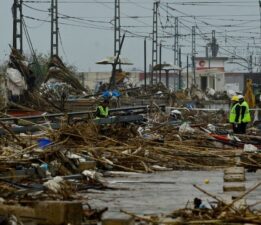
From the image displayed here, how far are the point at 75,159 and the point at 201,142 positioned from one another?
715 cm

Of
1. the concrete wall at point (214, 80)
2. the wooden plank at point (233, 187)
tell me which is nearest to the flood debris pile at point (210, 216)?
the wooden plank at point (233, 187)

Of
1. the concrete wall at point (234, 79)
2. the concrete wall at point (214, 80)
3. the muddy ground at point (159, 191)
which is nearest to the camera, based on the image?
the muddy ground at point (159, 191)

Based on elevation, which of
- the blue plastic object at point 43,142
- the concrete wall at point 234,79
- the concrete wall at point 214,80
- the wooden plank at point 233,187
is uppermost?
the blue plastic object at point 43,142

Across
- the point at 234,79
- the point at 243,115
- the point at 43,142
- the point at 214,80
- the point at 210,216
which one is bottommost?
the point at 234,79

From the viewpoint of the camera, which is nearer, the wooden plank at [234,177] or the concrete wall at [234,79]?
the wooden plank at [234,177]

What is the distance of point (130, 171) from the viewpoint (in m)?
19.3

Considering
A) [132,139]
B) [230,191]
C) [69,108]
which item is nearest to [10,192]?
[230,191]

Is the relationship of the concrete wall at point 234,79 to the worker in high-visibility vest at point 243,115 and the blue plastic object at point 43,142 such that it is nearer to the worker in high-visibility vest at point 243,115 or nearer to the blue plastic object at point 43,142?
the worker in high-visibility vest at point 243,115

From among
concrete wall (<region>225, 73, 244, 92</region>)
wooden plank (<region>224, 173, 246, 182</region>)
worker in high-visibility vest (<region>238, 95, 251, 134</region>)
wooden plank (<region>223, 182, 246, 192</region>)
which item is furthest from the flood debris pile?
concrete wall (<region>225, 73, 244, 92</region>)

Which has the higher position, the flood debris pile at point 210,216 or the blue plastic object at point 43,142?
the flood debris pile at point 210,216

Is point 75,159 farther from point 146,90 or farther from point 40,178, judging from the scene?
point 146,90

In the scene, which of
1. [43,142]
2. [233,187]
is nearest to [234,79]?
[43,142]

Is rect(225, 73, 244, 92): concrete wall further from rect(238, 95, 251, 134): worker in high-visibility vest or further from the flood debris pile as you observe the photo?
the flood debris pile

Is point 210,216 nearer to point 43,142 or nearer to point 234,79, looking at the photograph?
point 43,142
